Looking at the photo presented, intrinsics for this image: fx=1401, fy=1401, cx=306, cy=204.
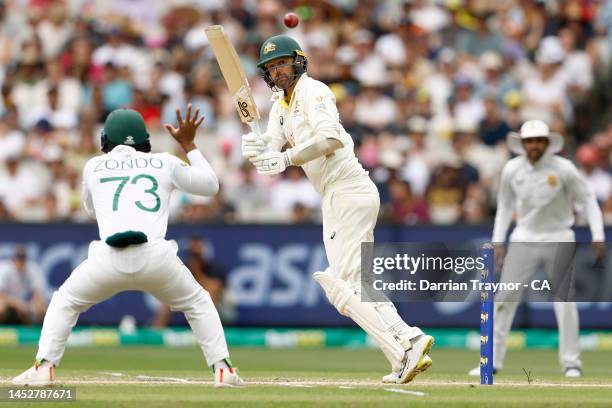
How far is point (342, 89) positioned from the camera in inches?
746

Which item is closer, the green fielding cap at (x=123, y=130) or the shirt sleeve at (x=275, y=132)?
the green fielding cap at (x=123, y=130)

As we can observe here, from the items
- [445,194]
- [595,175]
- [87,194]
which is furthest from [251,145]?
[595,175]

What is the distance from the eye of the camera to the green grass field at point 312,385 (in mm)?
7859

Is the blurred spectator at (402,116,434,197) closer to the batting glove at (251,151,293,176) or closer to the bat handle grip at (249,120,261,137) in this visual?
the bat handle grip at (249,120,261,137)

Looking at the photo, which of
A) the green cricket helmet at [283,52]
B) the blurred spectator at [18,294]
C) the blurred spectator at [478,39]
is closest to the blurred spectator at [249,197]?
the blurred spectator at [18,294]

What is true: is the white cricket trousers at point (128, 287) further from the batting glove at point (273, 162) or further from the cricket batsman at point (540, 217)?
the cricket batsman at point (540, 217)

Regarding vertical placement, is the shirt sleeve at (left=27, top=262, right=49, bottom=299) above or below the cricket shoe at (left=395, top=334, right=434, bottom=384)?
above

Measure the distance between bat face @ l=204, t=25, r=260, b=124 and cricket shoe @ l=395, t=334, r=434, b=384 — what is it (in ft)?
6.45

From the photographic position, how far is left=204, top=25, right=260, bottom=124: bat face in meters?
9.48

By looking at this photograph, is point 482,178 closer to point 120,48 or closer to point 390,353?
point 120,48

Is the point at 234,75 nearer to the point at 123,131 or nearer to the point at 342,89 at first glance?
the point at 123,131

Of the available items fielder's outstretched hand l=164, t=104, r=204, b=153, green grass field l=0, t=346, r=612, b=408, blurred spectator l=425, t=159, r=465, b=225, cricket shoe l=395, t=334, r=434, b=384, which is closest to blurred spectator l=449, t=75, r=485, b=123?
blurred spectator l=425, t=159, r=465, b=225

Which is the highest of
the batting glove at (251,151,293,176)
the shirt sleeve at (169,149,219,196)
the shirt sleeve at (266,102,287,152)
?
the shirt sleeve at (266,102,287,152)

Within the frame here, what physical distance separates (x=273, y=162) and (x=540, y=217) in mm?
3737
